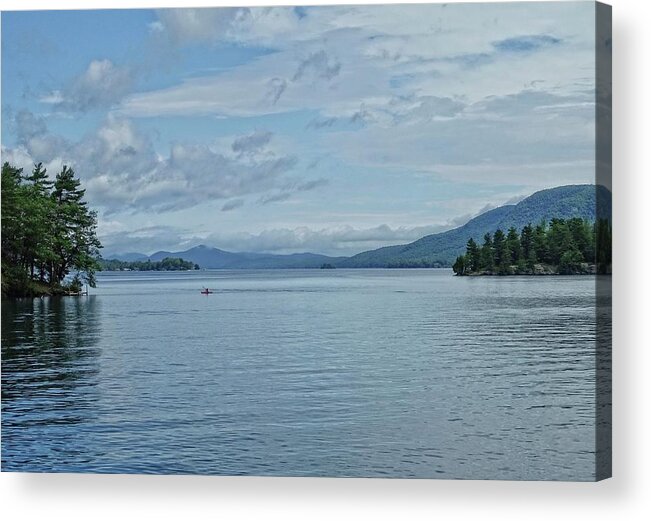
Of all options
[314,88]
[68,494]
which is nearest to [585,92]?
[314,88]

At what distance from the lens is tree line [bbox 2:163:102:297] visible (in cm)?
1330

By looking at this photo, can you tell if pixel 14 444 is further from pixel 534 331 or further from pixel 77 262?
pixel 534 331

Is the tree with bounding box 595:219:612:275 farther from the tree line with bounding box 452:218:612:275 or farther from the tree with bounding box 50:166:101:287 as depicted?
the tree with bounding box 50:166:101:287

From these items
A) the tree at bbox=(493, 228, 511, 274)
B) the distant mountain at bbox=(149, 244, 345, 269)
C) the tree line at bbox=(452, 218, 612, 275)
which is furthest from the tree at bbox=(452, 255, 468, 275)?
the distant mountain at bbox=(149, 244, 345, 269)

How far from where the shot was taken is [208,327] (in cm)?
1661

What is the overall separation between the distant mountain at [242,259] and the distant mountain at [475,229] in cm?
34

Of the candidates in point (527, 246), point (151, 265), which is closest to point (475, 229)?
point (527, 246)

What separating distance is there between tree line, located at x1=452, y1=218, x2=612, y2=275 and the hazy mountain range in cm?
14

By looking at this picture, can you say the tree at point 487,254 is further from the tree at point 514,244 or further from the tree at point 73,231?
the tree at point 73,231

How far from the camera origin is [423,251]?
1295 cm

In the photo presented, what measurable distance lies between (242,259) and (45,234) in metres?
4.14

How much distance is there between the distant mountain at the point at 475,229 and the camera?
11.9 metres

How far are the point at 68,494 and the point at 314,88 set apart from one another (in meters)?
5.02

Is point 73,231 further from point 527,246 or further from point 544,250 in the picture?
point 544,250
